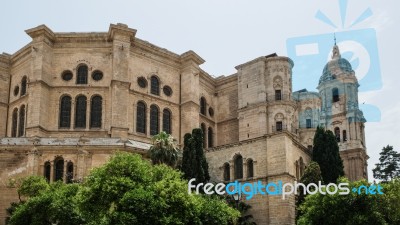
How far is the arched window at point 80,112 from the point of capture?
43.6 m

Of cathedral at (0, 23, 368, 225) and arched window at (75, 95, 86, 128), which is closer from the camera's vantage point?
cathedral at (0, 23, 368, 225)

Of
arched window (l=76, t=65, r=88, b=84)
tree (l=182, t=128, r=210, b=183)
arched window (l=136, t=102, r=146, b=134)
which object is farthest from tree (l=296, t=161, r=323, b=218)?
arched window (l=76, t=65, r=88, b=84)

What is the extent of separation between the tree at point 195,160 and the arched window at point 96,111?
32.7 feet

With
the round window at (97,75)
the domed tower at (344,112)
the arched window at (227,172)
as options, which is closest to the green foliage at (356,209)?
the arched window at (227,172)

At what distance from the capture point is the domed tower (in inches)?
2181

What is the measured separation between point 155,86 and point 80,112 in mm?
7469

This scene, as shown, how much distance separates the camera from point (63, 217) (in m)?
29.1

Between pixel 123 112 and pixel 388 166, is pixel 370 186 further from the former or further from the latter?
pixel 388 166

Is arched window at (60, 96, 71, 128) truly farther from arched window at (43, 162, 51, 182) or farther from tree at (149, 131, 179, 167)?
tree at (149, 131, 179, 167)

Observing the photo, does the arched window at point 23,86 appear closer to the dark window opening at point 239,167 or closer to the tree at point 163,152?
the tree at point 163,152

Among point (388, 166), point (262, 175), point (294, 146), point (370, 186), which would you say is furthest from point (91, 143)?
point (388, 166)

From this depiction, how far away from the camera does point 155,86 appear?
4719 cm

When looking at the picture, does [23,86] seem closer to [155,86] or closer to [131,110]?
[131,110]

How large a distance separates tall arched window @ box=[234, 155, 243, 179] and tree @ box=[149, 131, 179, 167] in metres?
5.07
